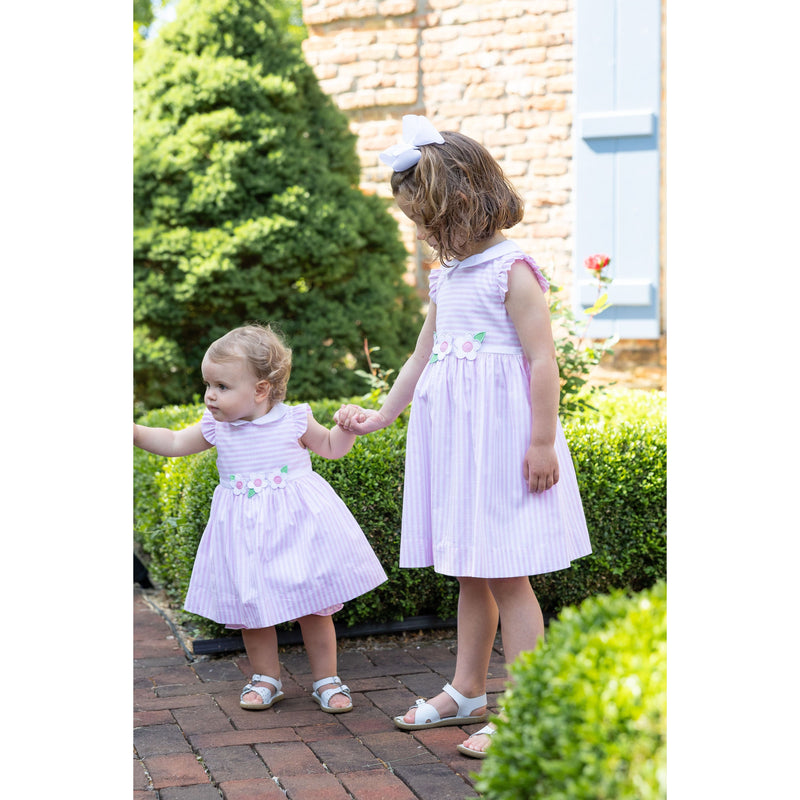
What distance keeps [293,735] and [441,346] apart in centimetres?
115

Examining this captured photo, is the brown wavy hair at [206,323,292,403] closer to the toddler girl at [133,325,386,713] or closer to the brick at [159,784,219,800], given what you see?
the toddler girl at [133,325,386,713]

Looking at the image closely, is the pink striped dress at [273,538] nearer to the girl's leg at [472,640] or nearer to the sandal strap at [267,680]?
the sandal strap at [267,680]

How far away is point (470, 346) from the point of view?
2.56 m

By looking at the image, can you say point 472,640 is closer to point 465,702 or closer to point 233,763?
point 465,702

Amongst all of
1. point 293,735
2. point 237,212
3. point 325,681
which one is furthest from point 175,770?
point 237,212

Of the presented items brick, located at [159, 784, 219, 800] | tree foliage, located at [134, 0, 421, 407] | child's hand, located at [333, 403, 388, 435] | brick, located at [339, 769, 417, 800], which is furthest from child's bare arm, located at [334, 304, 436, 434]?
tree foliage, located at [134, 0, 421, 407]

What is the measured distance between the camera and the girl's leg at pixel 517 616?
2.56 m

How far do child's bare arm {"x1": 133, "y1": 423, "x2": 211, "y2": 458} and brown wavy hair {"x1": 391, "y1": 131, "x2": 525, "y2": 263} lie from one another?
969 mm

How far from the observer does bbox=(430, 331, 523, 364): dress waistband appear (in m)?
2.54

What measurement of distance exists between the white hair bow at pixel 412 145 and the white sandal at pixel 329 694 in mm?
1524

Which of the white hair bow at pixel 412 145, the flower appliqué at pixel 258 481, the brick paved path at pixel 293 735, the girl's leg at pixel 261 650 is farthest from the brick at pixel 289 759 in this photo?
the white hair bow at pixel 412 145
